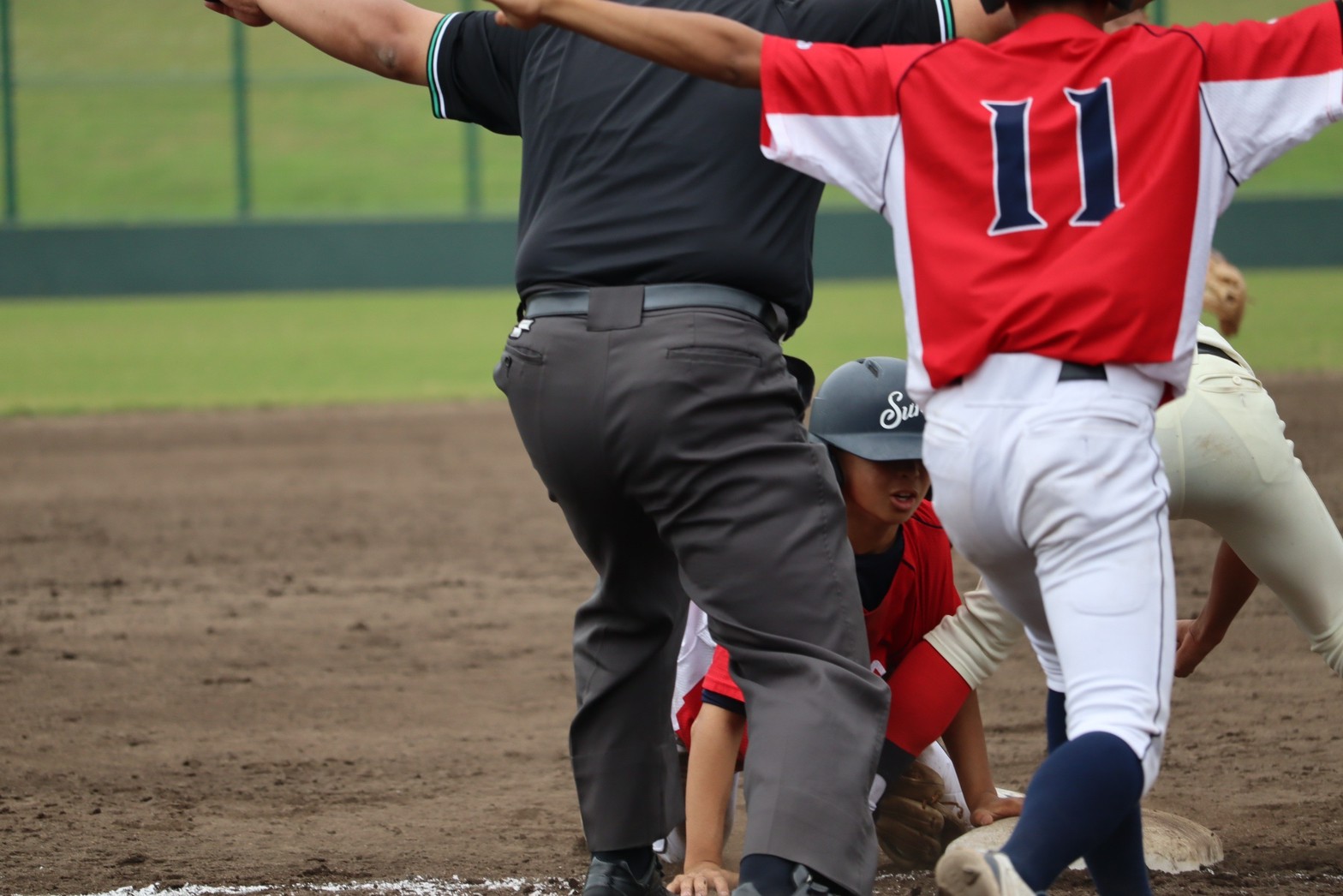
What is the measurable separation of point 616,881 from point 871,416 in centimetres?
98

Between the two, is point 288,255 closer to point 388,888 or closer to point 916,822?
point 388,888

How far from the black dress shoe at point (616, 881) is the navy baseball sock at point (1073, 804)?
2.90 ft

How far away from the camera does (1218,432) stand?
276cm

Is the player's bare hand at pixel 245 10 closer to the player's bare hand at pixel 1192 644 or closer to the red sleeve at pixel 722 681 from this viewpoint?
the red sleeve at pixel 722 681

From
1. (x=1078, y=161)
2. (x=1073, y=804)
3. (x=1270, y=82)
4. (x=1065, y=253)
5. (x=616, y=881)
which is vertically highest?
(x=1270, y=82)

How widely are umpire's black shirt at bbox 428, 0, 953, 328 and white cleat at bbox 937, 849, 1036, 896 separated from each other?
962 millimetres

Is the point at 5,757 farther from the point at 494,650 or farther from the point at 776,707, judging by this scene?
the point at 776,707

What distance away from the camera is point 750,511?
2.38 m

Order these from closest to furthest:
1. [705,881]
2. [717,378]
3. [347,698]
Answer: [717,378], [705,881], [347,698]

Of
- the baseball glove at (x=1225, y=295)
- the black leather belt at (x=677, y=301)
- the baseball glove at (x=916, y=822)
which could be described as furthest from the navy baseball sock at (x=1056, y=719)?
the baseball glove at (x=1225, y=295)

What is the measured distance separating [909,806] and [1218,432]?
37.2 inches

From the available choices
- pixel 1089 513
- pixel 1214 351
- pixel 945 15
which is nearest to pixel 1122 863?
pixel 1089 513

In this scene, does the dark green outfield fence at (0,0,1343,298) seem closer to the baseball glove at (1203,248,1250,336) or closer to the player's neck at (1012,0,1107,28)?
the baseball glove at (1203,248,1250,336)

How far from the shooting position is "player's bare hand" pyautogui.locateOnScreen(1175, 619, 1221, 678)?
3150 mm
